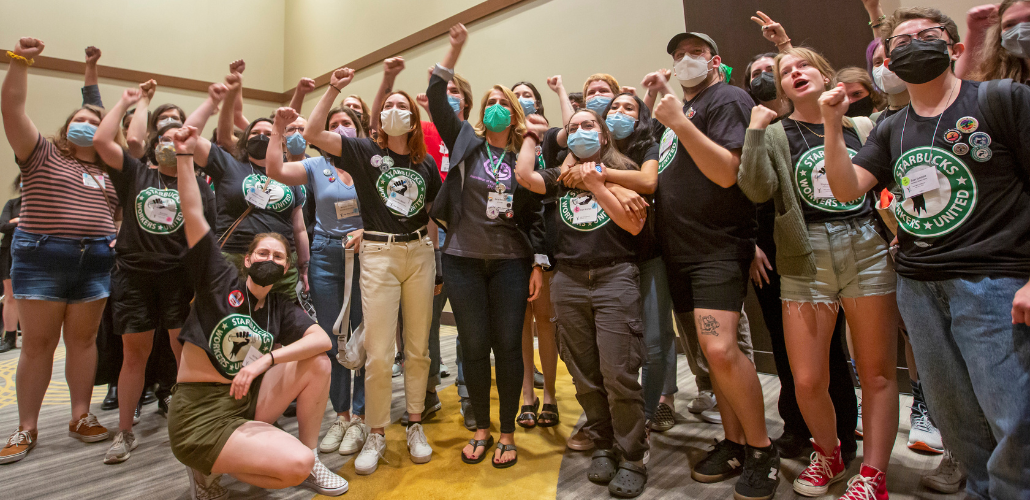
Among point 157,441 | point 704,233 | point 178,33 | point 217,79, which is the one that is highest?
point 178,33

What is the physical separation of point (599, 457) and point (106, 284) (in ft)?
9.13

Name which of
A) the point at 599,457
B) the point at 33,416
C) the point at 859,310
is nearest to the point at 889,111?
the point at 859,310

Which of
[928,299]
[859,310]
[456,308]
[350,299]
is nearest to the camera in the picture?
[928,299]

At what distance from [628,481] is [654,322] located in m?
0.67

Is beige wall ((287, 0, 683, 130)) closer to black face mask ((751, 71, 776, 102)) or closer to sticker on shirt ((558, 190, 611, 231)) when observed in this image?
black face mask ((751, 71, 776, 102))

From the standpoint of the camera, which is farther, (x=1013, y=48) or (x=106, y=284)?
(x=106, y=284)

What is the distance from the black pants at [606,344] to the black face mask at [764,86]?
1.03 meters

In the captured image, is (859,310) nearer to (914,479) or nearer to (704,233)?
(704,233)

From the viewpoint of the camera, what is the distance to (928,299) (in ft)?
4.42

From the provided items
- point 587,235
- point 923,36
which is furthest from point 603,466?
point 923,36

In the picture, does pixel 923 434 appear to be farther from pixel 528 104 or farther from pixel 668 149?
pixel 528 104

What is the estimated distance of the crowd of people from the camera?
132cm

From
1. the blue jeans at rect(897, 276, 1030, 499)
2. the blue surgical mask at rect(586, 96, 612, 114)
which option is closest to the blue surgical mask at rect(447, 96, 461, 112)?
the blue surgical mask at rect(586, 96, 612, 114)

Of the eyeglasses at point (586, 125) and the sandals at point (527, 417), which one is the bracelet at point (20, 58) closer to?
the eyeglasses at point (586, 125)
